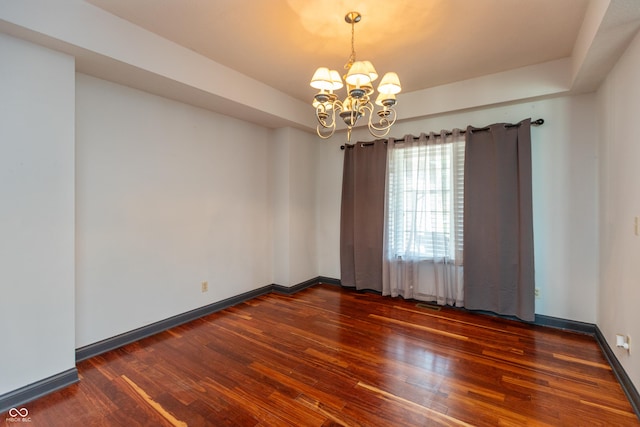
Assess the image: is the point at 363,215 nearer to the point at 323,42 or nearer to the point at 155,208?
the point at 323,42

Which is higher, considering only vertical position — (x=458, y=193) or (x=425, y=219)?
(x=458, y=193)

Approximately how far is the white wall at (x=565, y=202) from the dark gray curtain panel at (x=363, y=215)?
1612mm

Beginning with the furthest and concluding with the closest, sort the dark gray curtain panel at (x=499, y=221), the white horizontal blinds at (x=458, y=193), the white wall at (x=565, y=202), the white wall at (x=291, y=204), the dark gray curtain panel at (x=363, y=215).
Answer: the white wall at (x=291, y=204)
the dark gray curtain panel at (x=363, y=215)
the white horizontal blinds at (x=458, y=193)
the dark gray curtain panel at (x=499, y=221)
the white wall at (x=565, y=202)

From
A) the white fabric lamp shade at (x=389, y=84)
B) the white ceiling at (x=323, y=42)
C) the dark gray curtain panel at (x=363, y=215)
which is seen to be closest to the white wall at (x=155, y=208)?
the white ceiling at (x=323, y=42)

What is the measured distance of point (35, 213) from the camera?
6.64 ft

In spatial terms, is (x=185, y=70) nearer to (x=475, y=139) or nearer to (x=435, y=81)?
(x=435, y=81)

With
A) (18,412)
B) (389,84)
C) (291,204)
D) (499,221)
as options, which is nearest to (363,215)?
(291,204)

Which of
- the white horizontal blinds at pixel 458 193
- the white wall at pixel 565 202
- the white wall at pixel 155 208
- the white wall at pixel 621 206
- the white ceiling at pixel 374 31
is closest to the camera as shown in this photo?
the white wall at pixel 621 206

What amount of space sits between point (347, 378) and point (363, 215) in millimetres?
2385

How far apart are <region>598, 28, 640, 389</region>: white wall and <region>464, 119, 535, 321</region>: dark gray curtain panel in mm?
564

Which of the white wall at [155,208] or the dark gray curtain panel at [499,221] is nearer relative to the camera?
the white wall at [155,208]

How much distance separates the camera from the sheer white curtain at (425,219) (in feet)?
11.7

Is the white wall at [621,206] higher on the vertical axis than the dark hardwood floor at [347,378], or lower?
higher

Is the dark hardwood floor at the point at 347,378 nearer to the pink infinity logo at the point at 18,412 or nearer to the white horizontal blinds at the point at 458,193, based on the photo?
the pink infinity logo at the point at 18,412
